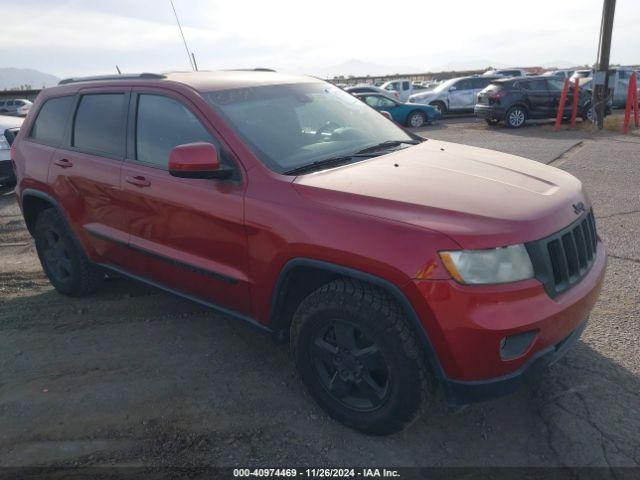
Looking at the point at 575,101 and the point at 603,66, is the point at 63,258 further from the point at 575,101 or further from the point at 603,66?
the point at 575,101

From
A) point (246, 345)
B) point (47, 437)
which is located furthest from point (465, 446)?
point (47, 437)

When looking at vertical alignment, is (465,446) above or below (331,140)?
below

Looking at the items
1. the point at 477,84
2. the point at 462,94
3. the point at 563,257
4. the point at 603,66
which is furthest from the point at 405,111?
the point at 563,257

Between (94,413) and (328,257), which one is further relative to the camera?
(94,413)

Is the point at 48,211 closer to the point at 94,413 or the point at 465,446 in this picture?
the point at 94,413

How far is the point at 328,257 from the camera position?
2590 millimetres

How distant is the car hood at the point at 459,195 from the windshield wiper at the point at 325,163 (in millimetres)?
86

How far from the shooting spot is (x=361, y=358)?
8.79ft

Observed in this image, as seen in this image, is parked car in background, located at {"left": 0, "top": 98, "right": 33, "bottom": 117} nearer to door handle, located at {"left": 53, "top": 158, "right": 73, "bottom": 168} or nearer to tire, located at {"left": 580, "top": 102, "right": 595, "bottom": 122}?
door handle, located at {"left": 53, "top": 158, "right": 73, "bottom": 168}

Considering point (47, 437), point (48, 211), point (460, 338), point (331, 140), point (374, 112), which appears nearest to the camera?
point (460, 338)

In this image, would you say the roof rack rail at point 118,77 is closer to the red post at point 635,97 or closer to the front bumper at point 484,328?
the front bumper at point 484,328

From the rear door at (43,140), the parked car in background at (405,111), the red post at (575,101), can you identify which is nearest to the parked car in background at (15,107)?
the parked car in background at (405,111)

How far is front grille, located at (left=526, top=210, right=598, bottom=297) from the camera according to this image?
2.43m

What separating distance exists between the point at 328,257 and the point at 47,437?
184 centimetres
